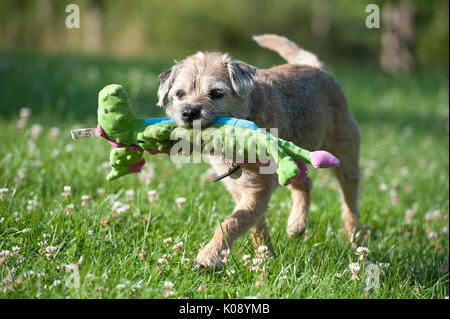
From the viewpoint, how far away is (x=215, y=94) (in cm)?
332

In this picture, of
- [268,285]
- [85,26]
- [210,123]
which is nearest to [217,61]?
[210,123]

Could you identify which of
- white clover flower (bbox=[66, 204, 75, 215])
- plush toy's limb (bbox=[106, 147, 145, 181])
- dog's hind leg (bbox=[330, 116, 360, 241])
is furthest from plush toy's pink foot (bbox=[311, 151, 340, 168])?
dog's hind leg (bbox=[330, 116, 360, 241])

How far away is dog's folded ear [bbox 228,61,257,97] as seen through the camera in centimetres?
326

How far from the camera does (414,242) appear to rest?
4.44 m

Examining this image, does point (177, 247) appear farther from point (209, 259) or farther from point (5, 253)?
point (5, 253)

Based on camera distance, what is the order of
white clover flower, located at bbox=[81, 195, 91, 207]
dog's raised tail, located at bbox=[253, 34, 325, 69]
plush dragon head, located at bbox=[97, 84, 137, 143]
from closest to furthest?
plush dragon head, located at bbox=[97, 84, 137, 143]
white clover flower, located at bbox=[81, 195, 91, 207]
dog's raised tail, located at bbox=[253, 34, 325, 69]

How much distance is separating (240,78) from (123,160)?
93cm

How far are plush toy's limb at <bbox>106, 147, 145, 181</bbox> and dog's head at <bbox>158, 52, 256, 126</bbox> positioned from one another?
0.34m

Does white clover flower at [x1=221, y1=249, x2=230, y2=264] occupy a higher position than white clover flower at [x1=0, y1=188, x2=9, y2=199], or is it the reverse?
white clover flower at [x1=0, y1=188, x2=9, y2=199]

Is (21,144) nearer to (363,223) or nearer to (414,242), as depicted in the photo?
(363,223)

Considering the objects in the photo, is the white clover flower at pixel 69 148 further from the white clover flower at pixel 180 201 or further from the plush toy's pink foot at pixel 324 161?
the plush toy's pink foot at pixel 324 161

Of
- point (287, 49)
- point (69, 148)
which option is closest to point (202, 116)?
point (287, 49)

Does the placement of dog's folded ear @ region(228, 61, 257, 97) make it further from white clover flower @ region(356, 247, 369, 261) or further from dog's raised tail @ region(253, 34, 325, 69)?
dog's raised tail @ region(253, 34, 325, 69)
